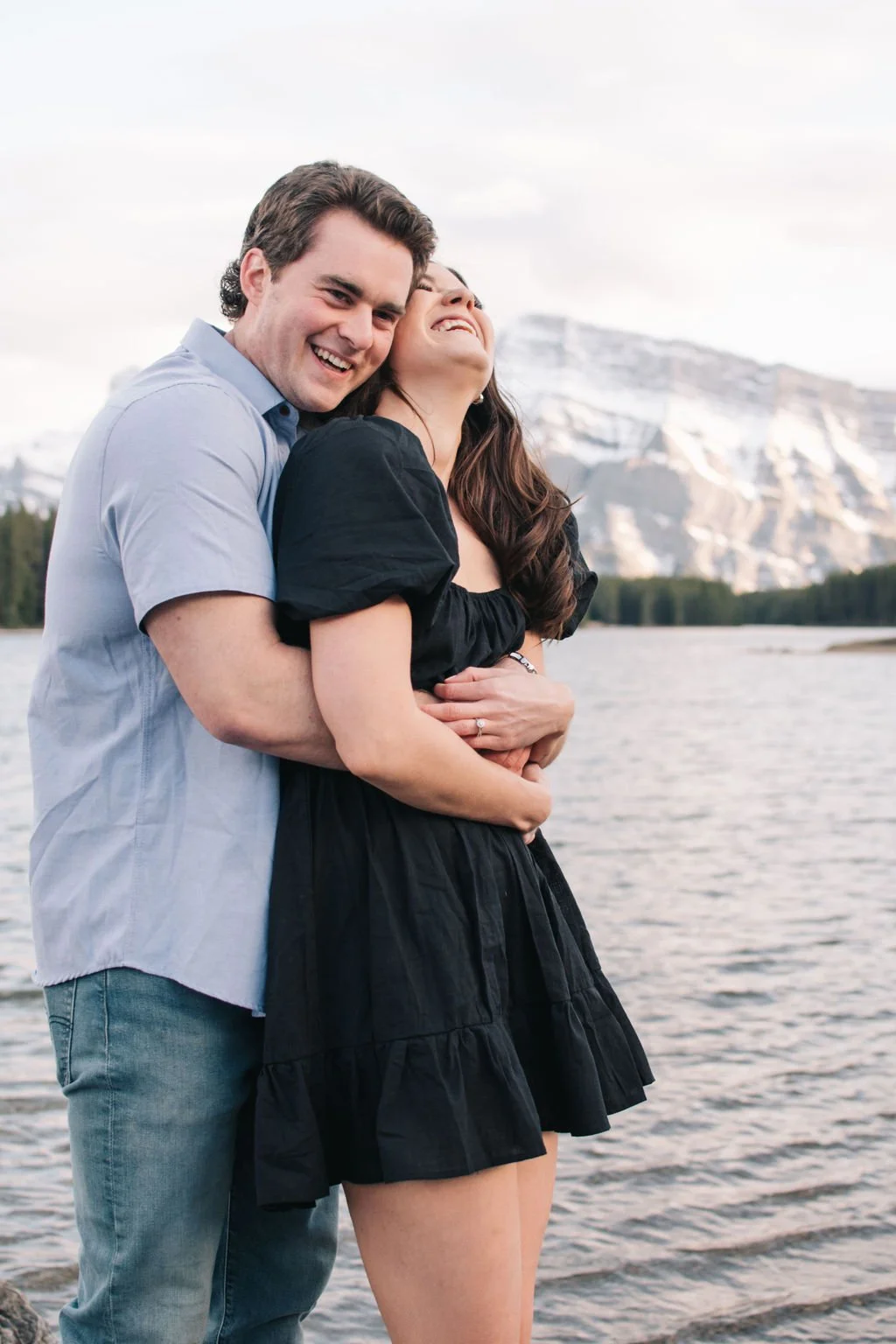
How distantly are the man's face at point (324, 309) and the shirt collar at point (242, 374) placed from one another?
0.17 feet

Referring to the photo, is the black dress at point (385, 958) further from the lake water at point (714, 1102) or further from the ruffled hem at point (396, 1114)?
the lake water at point (714, 1102)

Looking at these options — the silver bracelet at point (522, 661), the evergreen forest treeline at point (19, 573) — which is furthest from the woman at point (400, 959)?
the evergreen forest treeline at point (19, 573)

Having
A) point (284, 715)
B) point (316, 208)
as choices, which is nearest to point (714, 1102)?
point (284, 715)

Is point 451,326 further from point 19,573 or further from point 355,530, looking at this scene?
point 19,573

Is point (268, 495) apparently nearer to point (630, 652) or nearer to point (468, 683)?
point (468, 683)

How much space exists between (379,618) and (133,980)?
717 millimetres

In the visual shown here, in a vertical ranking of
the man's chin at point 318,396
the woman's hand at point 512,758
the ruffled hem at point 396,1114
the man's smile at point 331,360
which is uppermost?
the man's smile at point 331,360

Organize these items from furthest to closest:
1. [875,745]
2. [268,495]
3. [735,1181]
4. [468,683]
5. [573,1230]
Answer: [875,745]
[735,1181]
[573,1230]
[468,683]
[268,495]

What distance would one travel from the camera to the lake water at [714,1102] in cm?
461

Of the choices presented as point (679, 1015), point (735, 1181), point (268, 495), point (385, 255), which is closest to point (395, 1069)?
point (268, 495)

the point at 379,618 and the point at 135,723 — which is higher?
the point at 379,618

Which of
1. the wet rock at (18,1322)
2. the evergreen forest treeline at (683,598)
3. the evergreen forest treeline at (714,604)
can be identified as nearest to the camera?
the wet rock at (18,1322)

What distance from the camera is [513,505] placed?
2883 millimetres

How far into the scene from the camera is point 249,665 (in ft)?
7.41
